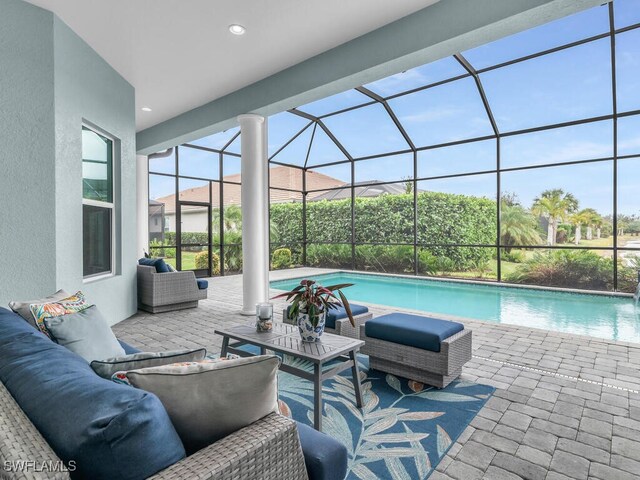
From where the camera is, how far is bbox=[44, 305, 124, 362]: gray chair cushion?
1803mm

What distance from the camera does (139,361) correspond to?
1.34m

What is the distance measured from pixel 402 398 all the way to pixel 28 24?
4.41m

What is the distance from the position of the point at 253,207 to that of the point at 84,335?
11.6 feet

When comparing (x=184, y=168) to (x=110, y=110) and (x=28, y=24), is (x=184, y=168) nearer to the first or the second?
(x=110, y=110)

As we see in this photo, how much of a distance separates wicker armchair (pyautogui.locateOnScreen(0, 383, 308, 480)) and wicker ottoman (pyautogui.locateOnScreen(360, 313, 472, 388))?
6.09 feet

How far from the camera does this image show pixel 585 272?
26.1 feet

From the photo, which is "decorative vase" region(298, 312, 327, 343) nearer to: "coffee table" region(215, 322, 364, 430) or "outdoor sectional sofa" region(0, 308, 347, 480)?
"coffee table" region(215, 322, 364, 430)

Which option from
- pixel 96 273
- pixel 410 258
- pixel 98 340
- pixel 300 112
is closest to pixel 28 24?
pixel 96 273

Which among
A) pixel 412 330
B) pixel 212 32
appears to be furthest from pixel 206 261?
pixel 412 330

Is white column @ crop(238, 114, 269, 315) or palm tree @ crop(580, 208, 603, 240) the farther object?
palm tree @ crop(580, 208, 603, 240)

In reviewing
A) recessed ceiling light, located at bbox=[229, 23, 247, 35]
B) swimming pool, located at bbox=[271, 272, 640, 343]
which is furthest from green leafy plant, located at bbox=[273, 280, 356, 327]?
swimming pool, located at bbox=[271, 272, 640, 343]

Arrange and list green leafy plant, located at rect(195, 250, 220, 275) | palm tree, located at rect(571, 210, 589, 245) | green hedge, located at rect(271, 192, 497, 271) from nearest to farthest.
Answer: palm tree, located at rect(571, 210, 589, 245) → green leafy plant, located at rect(195, 250, 220, 275) → green hedge, located at rect(271, 192, 497, 271)

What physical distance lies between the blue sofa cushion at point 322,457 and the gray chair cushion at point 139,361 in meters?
0.49

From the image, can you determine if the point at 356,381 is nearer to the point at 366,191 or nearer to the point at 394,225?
the point at 394,225
